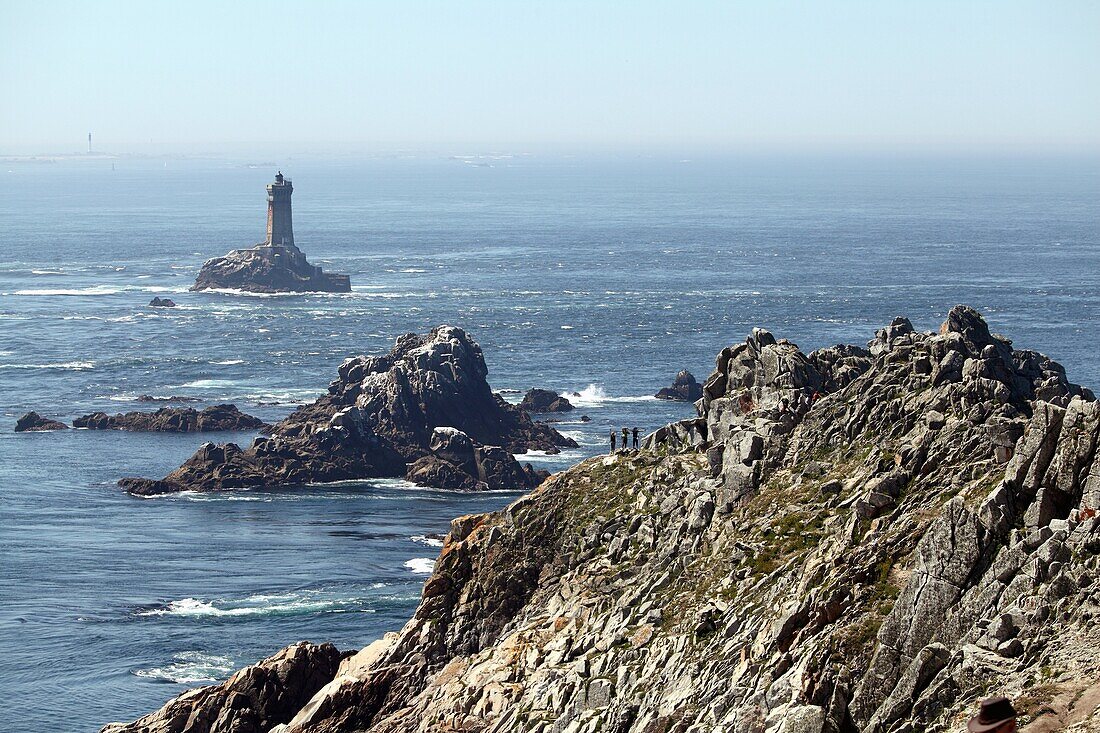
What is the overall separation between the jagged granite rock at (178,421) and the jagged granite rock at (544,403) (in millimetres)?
20274

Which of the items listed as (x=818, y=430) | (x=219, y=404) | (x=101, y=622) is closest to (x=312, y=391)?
(x=219, y=404)

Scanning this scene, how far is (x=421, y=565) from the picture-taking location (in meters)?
94.8

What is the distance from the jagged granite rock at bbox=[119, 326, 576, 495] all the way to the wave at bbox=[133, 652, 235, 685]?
39378 mm

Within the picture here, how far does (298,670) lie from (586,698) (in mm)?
15813

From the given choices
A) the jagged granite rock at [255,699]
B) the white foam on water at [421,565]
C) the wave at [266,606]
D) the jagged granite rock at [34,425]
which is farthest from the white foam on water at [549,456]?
the jagged granite rock at [255,699]

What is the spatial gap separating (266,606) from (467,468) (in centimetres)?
3294

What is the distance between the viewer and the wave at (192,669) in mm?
74500

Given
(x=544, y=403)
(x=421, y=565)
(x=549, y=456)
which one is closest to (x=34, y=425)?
(x=544, y=403)

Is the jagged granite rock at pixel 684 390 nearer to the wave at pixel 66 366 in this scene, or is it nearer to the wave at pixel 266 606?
the wave at pixel 266 606

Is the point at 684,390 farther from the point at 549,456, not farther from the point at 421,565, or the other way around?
the point at 421,565

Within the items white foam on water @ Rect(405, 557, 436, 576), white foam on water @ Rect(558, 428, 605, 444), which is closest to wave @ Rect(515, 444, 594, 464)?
white foam on water @ Rect(558, 428, 605, 444)

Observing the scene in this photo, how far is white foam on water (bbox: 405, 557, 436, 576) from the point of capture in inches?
3661

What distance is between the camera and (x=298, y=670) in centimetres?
5644

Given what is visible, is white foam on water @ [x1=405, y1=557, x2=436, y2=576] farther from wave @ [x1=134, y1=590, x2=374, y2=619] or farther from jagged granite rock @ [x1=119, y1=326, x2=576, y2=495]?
jagged granite rock @ [x1=119, y1=326, x2=576, y2=495]
